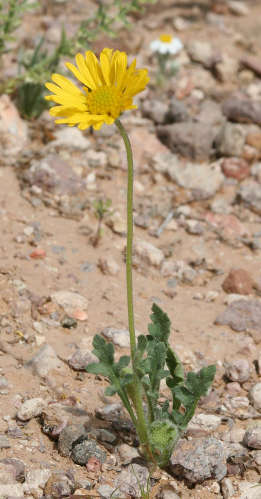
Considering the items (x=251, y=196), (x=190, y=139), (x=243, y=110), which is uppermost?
(x=243, y=110)

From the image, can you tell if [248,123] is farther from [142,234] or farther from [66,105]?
[66,105]

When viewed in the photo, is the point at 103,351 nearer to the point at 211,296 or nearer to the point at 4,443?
the point at 4,443

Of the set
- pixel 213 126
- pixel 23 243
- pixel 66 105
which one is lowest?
pixel 23 243

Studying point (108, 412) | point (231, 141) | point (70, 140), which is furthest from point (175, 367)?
point (231, 141)

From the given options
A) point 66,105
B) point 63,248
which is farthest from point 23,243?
point 66,105

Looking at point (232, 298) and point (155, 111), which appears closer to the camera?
point (232, 298)

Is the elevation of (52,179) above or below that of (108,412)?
→ above

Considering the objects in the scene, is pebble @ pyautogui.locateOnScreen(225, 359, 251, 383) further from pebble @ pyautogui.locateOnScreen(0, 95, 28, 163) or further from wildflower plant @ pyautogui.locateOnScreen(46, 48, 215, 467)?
pebble @ pyautogui.locateOnScreen(0, 95, 28, 163)

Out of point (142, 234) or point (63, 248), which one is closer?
point (63, 248)
